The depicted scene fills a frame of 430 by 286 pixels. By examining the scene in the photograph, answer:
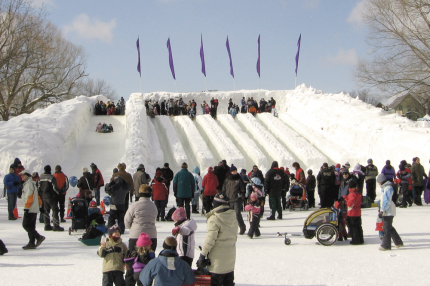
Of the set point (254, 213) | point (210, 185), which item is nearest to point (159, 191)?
point (210, 185)

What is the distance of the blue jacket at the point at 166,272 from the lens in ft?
13.3

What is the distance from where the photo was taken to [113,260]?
4.91 meters

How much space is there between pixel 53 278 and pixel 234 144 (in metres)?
18.7

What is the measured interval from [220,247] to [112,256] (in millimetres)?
1303

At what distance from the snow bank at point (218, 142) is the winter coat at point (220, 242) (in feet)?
52.7

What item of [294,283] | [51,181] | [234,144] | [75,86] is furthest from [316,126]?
[75,86]

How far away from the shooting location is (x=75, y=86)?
41.5 m

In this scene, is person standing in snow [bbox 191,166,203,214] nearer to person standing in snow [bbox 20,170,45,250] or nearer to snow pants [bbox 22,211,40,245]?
person standing in snow [bbox 20,170,45,250]

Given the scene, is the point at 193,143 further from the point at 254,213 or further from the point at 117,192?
the point at 117,192

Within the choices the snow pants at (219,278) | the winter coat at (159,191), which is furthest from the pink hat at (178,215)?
the winter coat at (159,191)

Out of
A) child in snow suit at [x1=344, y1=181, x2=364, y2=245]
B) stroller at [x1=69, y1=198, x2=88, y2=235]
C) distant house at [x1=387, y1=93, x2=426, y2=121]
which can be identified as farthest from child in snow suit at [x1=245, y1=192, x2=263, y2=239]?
distant house at [x1=387, y1=93, x2=426, y2=121]

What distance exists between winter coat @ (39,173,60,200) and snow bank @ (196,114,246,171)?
471 inches

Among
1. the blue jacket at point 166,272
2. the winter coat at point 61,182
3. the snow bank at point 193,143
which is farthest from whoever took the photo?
the snow bank at point 193,143

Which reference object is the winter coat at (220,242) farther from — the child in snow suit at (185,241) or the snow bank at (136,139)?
the snow bank at (136,139)
